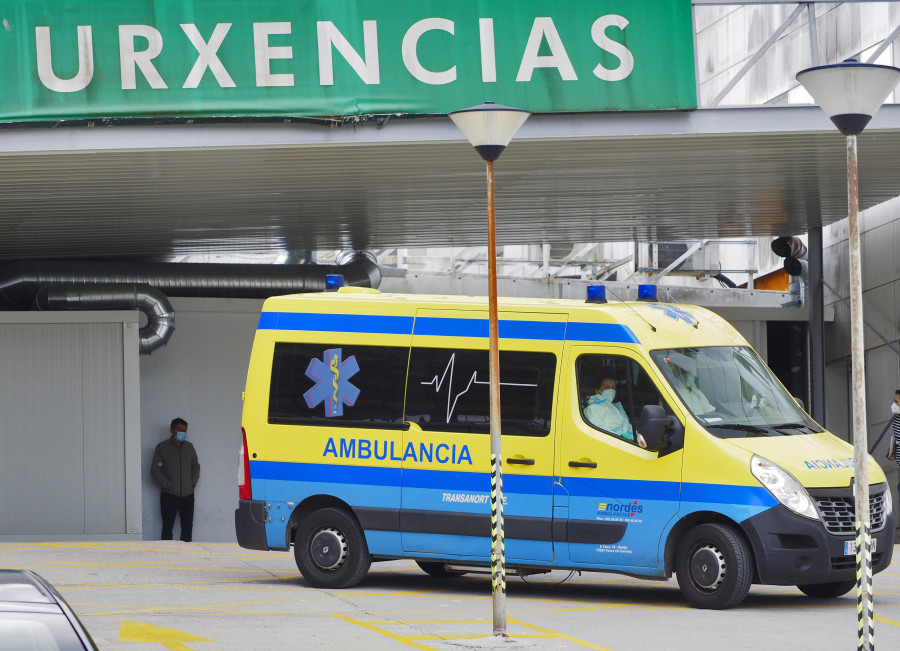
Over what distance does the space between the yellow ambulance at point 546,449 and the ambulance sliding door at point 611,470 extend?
12 millimetres

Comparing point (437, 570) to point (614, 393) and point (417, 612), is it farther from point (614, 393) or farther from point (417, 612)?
point (614, 393)

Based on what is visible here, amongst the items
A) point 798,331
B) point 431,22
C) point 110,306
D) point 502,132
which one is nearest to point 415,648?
point 502,132

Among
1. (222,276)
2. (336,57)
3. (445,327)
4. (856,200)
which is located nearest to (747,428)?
(445,327)

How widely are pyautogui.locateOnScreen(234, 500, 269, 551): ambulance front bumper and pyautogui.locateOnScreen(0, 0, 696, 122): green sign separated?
162 inches

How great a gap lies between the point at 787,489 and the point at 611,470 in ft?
4.94

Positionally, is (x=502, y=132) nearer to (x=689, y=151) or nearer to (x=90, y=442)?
(x=689, y=151)

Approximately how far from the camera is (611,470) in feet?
39.7

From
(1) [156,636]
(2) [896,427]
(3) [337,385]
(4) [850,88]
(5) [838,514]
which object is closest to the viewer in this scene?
A: (4) [850,88]

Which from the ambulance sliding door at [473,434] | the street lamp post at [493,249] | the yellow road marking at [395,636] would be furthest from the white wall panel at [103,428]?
the street lamp post at [493,249]

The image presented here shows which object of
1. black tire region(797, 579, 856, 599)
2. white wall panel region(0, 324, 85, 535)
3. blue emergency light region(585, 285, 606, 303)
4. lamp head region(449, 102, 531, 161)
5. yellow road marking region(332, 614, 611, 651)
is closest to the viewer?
yellow road marking region(332, 614, 611, 651)

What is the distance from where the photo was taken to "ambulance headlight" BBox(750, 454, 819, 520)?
11.3 meters

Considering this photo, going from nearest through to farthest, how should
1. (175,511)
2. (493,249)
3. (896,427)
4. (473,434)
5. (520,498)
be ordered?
(493,249) → (520,498) → (473,434) → (896,427) → (175,511)

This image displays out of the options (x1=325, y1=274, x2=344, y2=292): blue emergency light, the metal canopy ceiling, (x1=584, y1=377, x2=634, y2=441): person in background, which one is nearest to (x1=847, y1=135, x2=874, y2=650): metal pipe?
(x1=584, y1=377, x2=634, y2=441): person in background

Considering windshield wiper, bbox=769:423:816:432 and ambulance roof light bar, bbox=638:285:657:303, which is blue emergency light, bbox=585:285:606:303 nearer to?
ambulance roof light bar, bbox=638:285:657:303
